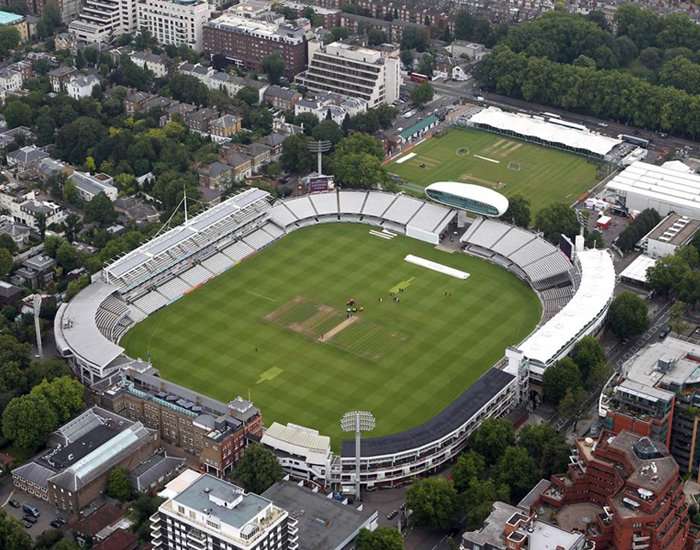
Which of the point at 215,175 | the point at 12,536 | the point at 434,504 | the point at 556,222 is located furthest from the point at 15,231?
the point at 434,504

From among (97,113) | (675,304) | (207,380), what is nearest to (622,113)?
(675,304)

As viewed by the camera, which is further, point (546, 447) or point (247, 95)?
point (247, 95)

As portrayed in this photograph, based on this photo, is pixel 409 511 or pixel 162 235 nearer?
pixel 409 511

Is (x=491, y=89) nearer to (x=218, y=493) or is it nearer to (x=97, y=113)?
(x=97, y=113)

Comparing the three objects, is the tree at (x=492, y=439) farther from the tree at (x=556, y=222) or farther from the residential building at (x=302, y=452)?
the tree at (x=556, y=222)

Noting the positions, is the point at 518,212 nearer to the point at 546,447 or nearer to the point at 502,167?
the point at 502,167

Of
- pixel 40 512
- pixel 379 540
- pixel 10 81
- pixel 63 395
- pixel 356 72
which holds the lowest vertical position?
pixel 40 512
